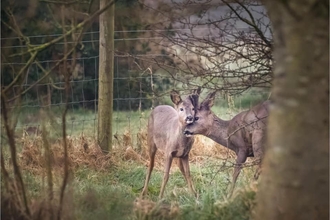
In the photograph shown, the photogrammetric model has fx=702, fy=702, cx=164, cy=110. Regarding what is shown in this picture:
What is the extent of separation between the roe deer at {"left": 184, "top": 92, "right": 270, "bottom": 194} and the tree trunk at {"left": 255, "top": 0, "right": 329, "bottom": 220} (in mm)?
2404

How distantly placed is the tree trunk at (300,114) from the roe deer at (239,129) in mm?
2404

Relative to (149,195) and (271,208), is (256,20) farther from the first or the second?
(271,208)

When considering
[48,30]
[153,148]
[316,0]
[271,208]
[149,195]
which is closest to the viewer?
[316,0]

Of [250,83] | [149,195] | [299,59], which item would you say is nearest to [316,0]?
[299,59]

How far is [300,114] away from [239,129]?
10.1 ft

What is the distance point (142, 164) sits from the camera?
9.23 m

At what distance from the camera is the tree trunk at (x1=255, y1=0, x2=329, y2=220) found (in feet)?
12.6

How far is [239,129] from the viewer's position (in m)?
7.02

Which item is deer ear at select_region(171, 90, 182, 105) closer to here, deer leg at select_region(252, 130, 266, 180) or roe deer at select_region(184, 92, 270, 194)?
roe deer at select_region(184, 92, 270, 194)

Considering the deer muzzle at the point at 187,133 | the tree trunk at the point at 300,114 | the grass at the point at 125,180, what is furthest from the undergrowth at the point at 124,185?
the tree trunk at the point at 300,114

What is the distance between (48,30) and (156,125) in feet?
21.9

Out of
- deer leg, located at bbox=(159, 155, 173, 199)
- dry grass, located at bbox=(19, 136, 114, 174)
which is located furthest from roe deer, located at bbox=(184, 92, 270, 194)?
dry grass, located at bbox=(19, 136, 114, 174)

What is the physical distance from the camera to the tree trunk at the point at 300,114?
3850 mm

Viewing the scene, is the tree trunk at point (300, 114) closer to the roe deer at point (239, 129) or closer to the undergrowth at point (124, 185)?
the undergrowth at point (124, 185)
